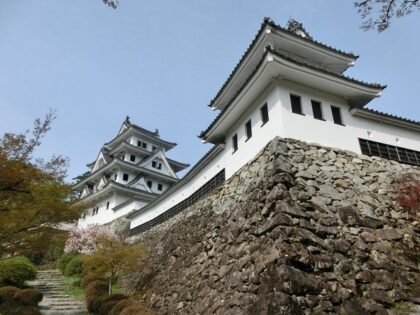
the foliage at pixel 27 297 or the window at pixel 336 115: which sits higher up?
the window at pixel 336 115

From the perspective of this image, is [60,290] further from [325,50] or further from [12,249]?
[325,50]

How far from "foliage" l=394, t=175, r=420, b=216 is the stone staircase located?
500 inches

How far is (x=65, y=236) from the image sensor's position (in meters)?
12.0

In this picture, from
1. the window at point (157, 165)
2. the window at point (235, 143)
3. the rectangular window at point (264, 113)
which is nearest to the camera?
the rectangular window at point (264, 113)

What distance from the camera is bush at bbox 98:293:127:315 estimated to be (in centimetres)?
1154

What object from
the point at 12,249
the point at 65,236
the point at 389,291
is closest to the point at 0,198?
the point at 12,249

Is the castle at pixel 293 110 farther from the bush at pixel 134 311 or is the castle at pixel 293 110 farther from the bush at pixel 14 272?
the bush at pixel 14 272

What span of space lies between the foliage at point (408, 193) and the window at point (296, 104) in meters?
3.89

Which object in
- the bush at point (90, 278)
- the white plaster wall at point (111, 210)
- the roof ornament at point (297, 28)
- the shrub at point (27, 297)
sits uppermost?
the roof ornament at point (297, 28)

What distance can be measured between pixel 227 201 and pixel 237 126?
119 inches

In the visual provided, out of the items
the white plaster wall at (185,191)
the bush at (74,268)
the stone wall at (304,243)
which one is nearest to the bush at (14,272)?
the bush at (74,268)

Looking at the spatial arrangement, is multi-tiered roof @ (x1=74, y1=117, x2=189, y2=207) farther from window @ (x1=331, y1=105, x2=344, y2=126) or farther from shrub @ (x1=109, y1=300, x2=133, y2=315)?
window @ (x1=331, y1=105, x2=344, y2=126)

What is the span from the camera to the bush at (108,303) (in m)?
11.5

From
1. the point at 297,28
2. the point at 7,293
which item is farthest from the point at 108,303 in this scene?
the point at 297,28
